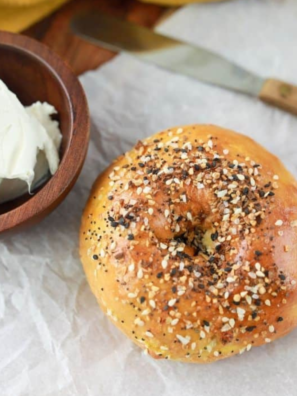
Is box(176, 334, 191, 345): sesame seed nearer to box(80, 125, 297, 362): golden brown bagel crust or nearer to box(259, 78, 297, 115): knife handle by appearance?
box(80, 125, 297, 362): golden brown bagel crust

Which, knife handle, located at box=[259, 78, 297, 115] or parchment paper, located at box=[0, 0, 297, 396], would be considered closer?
parchment paper, located at box=[0, 0, 297, 396]

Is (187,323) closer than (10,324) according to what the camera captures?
Yes

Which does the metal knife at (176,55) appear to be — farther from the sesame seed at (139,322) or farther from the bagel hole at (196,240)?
the sesame seed at (139,322)

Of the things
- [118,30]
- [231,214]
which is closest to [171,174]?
[231,214]

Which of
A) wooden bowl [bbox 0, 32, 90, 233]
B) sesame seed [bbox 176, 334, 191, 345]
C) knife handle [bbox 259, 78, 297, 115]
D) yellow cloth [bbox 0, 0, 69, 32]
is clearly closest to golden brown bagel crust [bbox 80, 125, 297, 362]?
sesame seed [bbox 176, 334, 191, 345]

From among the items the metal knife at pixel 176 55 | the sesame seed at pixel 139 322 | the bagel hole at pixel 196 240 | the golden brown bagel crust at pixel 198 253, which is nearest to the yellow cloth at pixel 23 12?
the metal knife at pixel 176 55

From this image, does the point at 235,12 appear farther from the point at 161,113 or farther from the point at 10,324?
the point at 10,324
